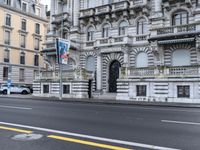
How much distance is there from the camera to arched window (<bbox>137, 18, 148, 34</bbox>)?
3081 centimetres

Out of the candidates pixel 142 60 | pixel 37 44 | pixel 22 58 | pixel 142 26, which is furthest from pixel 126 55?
pixel 37 44

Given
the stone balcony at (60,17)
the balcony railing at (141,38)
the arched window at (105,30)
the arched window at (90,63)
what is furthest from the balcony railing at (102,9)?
the arched window at (90,63)

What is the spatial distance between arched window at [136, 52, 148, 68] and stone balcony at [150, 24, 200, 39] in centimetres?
307

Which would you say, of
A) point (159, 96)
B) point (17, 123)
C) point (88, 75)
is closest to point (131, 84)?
point (159, 96)

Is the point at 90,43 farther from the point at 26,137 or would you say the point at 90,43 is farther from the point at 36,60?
the point at 26,137

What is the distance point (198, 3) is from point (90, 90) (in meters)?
14.8

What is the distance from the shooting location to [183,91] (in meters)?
23.4

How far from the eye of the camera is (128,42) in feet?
99.6

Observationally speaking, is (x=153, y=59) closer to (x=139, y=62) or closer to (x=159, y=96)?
(x=139, y=62)

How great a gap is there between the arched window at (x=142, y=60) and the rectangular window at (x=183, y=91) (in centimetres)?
705

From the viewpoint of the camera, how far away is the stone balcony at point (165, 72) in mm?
23094

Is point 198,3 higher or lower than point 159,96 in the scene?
higher

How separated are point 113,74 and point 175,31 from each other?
939 cm

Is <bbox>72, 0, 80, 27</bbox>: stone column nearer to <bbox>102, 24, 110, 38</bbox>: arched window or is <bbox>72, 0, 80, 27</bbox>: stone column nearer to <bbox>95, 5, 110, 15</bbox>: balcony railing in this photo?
<bbox>95, 5, 110, 15</bbox>: balcony railing
